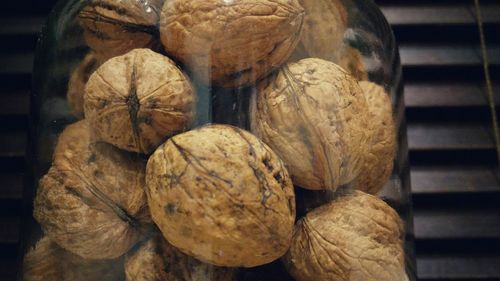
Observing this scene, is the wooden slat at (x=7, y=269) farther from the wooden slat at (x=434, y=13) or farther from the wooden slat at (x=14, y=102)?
the wooden slat at (x=434, y=13)

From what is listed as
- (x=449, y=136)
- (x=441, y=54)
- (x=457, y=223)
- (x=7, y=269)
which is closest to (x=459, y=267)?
(x=457, y=223)

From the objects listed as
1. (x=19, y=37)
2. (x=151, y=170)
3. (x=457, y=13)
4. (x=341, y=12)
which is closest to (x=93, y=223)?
(x=151, y=170)

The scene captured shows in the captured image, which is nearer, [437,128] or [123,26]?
[123,26]

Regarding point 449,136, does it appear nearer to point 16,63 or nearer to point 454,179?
point 454,179

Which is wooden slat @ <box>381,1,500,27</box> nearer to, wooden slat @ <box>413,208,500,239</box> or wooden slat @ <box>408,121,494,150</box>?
wooden slat @ <box>408,121,494,150</box>

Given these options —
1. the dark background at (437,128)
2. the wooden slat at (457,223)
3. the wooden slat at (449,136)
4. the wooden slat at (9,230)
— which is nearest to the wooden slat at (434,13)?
the dark background at (437,128)

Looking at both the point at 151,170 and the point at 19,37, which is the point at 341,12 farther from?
the point at 19,37
